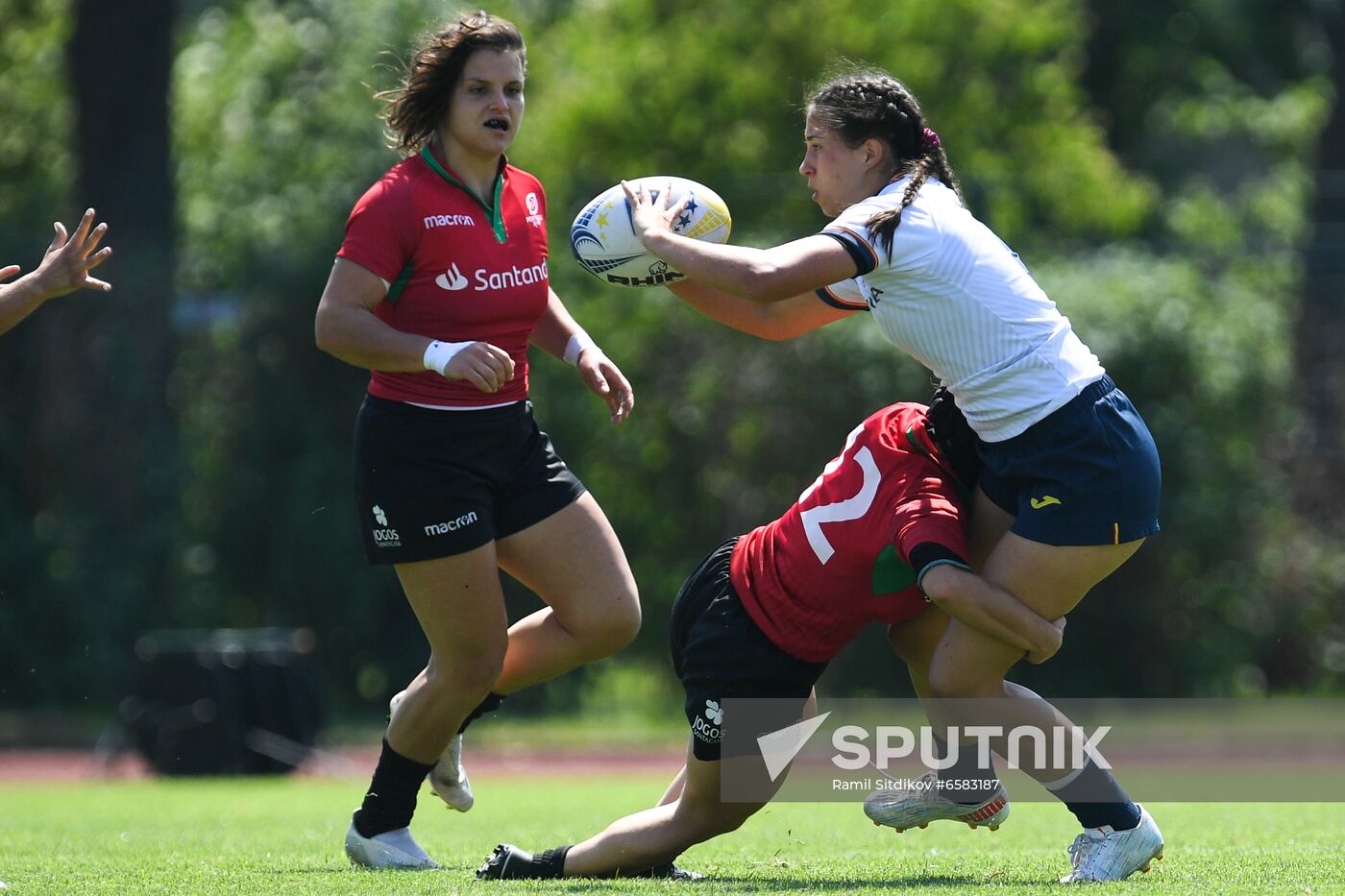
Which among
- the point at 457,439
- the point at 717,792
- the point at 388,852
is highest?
the point at 457,439

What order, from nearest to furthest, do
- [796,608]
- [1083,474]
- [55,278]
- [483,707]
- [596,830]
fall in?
[1083,474] → [796,608] → [55,278] → [483,707] → [596,830]

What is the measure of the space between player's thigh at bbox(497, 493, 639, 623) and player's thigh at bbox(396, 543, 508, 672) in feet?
0.42

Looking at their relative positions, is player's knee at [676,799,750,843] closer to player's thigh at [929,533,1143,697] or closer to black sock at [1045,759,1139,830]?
player's thigh at [929,533,1143,697]

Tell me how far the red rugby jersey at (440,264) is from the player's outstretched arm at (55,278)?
693 millimetres

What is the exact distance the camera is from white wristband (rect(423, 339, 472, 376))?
4480mm

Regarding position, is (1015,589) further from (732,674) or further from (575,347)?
(575,347)

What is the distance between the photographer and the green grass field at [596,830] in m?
4.22

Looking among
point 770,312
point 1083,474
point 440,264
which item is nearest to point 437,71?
point 440,264

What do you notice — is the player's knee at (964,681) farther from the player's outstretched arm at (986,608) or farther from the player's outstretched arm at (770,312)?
the player's outstretched arm at (770,312)

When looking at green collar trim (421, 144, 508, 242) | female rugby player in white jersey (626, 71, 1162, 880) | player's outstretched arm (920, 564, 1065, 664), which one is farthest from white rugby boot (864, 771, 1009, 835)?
green collar trim (421, 144, 508, 242)

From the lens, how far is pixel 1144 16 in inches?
955

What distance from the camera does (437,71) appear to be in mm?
5008

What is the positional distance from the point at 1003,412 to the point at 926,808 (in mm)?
1049

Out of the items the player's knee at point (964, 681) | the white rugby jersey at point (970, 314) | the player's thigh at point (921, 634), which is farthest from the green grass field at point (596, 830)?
the white rugby jersey at point (970, 314)
